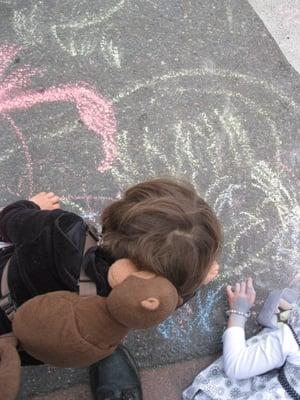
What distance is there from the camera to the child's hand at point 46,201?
1.68 metres

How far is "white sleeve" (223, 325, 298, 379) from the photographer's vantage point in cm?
162

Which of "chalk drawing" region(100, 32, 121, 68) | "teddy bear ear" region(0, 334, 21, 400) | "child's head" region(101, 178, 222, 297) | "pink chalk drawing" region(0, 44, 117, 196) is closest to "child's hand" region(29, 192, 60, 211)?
"pink chalk drawing" region(0, 44, 117, 196)

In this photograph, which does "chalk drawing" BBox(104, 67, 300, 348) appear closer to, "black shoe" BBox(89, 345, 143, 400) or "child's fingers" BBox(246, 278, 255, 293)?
"child's fingers" BBox(246, 278, 255, 293)

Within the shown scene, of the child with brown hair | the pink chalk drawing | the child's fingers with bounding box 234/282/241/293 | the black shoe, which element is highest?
the child with brown hair

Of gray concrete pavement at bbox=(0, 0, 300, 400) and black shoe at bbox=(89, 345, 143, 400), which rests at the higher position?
gray concrete pavement at bbox=(0, 0, 300, 400)

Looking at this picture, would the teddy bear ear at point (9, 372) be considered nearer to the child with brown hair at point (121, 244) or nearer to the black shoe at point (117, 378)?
the child with brown hair at point (121, 244)

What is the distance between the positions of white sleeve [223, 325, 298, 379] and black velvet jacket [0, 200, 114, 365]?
26.5 inches

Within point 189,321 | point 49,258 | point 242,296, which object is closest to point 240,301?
point 242,296

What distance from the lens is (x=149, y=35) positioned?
218 centimetres

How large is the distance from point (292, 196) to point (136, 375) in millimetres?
937

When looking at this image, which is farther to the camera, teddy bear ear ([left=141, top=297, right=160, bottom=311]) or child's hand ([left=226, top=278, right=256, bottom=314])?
child's hand ([left=226, top=278, right=256, bottom=314])

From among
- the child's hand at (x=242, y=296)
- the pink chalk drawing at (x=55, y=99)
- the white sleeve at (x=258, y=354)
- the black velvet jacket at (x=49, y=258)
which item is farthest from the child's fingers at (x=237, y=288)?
the black velvet jacket at (x=49, y=258)

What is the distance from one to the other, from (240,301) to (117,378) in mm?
499

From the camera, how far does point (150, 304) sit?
99 cm
